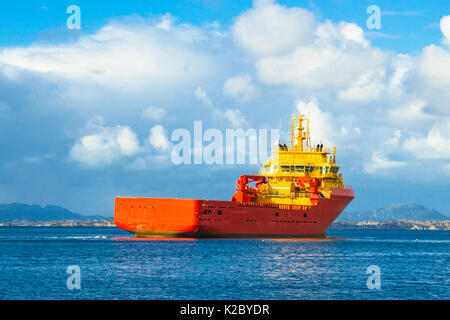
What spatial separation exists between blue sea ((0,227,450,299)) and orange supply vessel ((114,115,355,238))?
5.45 meters

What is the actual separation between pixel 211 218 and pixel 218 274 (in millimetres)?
24140

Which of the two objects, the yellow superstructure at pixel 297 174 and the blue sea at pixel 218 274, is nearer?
the blue sea at pixel 218 274

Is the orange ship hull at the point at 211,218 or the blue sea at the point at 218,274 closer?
the blue sea at the point at 218,274

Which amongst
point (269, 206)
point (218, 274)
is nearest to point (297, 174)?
point (269, 206)

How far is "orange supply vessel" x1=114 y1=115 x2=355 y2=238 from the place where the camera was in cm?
6200

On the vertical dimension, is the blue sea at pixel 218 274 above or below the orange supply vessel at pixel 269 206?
below

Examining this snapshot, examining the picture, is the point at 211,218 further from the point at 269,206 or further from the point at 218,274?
the point at 218,274

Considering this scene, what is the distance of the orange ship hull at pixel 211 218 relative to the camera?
61541 mm

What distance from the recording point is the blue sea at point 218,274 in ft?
101

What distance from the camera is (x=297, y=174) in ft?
233

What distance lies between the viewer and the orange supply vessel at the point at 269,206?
6200 cm
